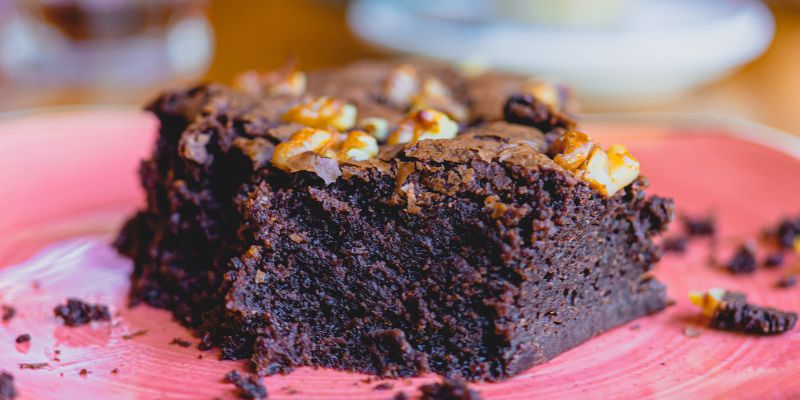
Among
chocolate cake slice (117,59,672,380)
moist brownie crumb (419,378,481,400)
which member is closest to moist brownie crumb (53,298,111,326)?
chocolate cake slice (117,59,672,380)

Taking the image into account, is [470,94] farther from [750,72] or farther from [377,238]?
[750,72]

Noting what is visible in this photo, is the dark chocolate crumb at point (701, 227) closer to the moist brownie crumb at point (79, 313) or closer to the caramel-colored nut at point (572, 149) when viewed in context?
the caramel-colored nut at point (572, 149)

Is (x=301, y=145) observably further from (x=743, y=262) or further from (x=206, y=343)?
(x=743, y=262)

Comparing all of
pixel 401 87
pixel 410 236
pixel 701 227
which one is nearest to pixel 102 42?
Result: pixel 401 87

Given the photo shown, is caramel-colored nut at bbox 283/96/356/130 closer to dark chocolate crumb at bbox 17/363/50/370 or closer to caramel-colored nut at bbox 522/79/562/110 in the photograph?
caramel-colored nut at bbox 522/79/562/110

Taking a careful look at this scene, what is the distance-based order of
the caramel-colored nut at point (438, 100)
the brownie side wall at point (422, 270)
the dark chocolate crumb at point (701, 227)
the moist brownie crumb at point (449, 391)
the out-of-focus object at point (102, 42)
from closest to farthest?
the moist brownie crumb at point (449, 391) → the brownie side wall at point (422, 270) → the caramel-colored nut at point (438, 100) → the dark chocolate crumb at point (701, 227) → the out-of-focus object at point (102, 42)

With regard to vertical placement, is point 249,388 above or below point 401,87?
below

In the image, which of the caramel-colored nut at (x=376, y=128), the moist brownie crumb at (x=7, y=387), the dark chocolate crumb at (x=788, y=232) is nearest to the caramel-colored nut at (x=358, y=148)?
the caramel-colored nut at (x=376, y=128)
